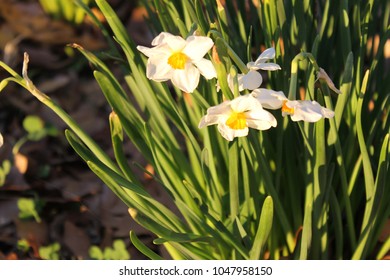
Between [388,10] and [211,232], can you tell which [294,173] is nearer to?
[211,232]

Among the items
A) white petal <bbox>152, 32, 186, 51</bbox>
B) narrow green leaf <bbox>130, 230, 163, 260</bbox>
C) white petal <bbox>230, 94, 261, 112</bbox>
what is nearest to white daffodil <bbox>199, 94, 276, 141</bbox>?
white petal <bbox>230, 94, 261, 112</bbox>

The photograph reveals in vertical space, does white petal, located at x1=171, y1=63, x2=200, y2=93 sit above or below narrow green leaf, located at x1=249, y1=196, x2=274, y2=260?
above

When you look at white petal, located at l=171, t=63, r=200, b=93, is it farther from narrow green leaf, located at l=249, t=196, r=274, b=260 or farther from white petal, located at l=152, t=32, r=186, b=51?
narrow green leaf, located at l=249, t=196, r=274, b=260

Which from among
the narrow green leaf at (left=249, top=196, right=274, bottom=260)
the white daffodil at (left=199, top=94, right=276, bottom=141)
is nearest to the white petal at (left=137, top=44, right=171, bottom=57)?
the white daffodil at (left=199, top=94, right=276, bottom=141)

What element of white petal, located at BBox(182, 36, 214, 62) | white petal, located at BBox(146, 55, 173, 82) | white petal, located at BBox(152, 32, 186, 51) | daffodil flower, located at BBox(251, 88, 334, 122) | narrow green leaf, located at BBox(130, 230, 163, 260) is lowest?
narrow green leaf, located at BBox(130, 230, 163, 260)

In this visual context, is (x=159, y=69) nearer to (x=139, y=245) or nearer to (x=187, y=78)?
(x=187, y=78)

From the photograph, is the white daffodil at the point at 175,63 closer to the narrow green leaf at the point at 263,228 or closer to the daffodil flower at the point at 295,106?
the daffodil flower at the point at 295,106

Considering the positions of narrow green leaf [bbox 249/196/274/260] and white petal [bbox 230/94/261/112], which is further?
narrow green leaf [bbox 249/196/274/260]

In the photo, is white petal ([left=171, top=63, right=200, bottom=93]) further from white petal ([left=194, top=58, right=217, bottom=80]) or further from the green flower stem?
the green flower stem
